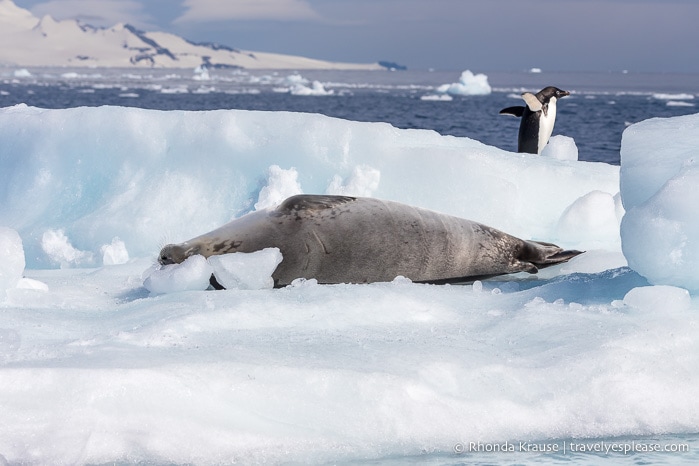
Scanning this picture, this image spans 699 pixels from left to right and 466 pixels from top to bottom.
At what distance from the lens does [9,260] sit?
369 cm

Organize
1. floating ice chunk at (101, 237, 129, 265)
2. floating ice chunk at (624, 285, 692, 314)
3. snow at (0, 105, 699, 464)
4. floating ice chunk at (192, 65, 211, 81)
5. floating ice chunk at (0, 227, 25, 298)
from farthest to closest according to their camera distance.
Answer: floating ice chunk at (192, 65, 211, 81), floating ice chunk at (101, 237, 129, 265), floating ice chunk at (0, 227, 25, 298), floating ice chunk at (624, 285, 692, 314), snow at (0, 105, 699, 464)

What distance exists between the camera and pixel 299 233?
414cm

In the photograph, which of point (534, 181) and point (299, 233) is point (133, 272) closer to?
point (299, 233)

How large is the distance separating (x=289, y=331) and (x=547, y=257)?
195 centimetres

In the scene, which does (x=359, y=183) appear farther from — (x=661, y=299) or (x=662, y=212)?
(x=661, y=299)

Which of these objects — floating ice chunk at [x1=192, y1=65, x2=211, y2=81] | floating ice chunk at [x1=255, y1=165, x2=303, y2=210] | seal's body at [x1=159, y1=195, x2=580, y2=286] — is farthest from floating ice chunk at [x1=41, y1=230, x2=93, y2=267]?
floating ice chunk at [x1=192, y1=65, x2=211, y2=81]

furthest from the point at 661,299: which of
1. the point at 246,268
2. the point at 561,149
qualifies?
the point at 561,149

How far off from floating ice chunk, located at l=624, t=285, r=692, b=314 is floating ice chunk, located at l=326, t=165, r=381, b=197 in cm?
294

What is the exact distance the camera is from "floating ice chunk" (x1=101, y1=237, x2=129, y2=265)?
19.6ft

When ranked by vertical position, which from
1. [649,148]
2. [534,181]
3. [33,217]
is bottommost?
[33,217]

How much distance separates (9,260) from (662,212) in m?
2.70

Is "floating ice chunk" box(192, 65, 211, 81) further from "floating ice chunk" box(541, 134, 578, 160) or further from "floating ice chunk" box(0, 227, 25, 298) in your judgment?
"floating ice chunk" box(0, 227, 25, 298)

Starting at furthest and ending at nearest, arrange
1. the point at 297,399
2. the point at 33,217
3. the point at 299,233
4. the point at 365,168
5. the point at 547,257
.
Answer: the point at 33,217
the point at 365,168
the point at 547,257
the point at 299,233
the point at 297,399

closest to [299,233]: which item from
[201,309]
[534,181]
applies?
[201,309]
